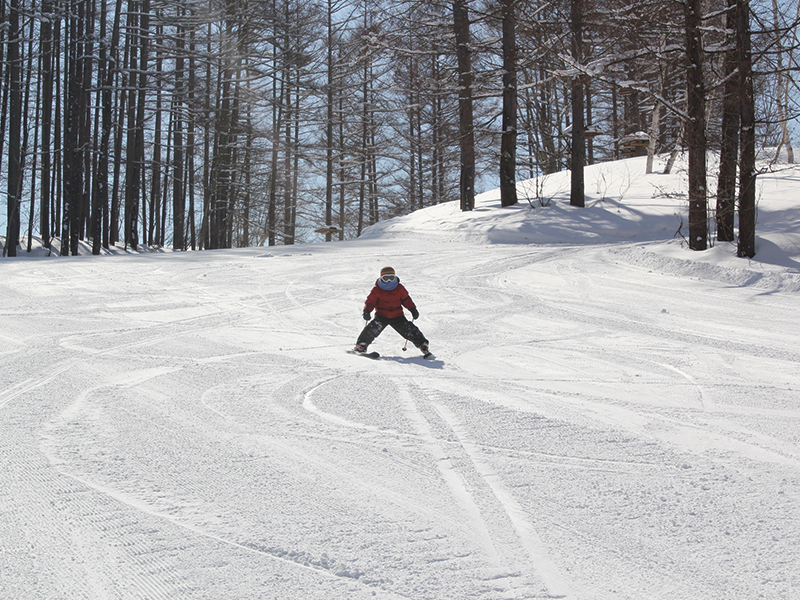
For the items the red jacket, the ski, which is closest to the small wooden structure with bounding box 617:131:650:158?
the red jacket

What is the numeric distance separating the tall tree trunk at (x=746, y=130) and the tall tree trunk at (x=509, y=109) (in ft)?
26.2

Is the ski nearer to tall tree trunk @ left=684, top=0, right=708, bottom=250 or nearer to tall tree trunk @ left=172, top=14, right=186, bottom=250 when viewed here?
tall tree trunk @ left=684, top=0, right=708, bottom=250

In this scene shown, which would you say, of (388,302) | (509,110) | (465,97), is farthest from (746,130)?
(465,97)

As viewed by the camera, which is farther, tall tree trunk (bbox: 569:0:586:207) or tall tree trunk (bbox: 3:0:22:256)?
tall tree trunk (bbox: 3:0:22:256)

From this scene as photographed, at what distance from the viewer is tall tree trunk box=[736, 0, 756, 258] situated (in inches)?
440

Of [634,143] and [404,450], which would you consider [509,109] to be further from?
[404,450]

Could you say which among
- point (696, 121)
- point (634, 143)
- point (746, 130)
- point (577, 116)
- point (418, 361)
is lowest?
point (418, 361)

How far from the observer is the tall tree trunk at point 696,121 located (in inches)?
476

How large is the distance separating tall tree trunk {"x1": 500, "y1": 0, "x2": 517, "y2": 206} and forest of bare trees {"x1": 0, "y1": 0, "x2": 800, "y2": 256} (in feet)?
0.20

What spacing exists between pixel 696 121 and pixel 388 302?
27.7 feet

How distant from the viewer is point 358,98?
30531 millimetres

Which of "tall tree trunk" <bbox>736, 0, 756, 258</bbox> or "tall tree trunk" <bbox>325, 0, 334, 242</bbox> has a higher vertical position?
"tall tree trunk" <bbox>325, 0, 334, 242</bbox>

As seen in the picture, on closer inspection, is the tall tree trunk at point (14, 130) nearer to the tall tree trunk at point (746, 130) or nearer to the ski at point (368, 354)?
the ski at point (368, 354)

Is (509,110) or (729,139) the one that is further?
(509,110)
